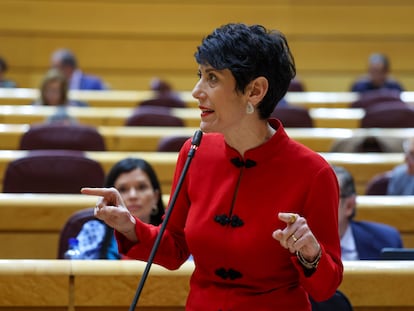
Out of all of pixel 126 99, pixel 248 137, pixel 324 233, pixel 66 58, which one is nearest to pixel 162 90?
pixel 126 99

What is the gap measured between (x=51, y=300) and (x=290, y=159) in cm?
66

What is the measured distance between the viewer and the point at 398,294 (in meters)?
1.79

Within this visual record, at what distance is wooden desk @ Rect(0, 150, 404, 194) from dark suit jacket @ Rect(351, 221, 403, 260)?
2.83 feet

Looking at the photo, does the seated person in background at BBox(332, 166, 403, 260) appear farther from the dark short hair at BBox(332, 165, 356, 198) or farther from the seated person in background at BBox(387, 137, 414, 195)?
the seated person in background at BBox(387, 137, 414, 195)

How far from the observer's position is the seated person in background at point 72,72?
615 centimetres

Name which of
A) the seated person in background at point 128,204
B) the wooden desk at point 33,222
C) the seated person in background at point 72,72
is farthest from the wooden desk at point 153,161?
the seated person in background at point 72,72

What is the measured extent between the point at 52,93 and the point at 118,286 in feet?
10.3

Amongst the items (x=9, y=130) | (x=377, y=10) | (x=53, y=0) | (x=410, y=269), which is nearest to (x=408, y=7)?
(x=377, y=10)

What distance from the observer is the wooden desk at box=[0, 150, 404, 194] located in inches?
130

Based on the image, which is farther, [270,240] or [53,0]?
[53,0]

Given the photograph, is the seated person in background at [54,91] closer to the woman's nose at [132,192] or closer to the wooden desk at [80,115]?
the wooden desk at [80,115]

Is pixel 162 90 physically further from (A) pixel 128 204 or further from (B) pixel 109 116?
(A) pixel 128 204

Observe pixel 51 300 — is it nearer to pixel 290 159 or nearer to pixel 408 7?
pixel 290 159

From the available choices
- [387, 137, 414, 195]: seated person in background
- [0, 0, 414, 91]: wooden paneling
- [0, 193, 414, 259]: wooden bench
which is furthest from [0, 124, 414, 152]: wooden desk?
[0, 0, 414, 91]: wooden paneling
